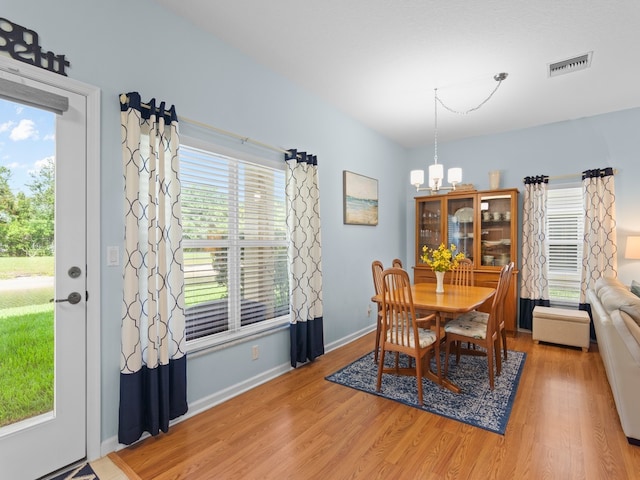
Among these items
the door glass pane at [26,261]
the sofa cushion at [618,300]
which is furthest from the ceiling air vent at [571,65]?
the door glass pane at [26,261]

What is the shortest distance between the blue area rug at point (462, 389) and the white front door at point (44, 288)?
1.95 m

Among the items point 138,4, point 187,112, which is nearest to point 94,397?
point 187,112

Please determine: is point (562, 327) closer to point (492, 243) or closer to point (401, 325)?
point (492, 243)

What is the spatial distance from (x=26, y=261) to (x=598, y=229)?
5.39m

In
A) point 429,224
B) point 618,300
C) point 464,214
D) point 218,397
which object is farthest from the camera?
point 429,224

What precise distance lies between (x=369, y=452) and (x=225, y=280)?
161 centimetres

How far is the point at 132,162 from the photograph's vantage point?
78.4 inches

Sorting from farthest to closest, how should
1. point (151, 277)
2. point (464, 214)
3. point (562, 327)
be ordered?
point (464, 214), point (562, 327), point (151, 277)

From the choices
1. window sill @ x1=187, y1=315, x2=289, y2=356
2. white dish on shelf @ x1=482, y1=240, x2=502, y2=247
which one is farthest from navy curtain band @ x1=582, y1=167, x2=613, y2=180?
window sill @ x1=187, y1=315, x2=289, y2=356

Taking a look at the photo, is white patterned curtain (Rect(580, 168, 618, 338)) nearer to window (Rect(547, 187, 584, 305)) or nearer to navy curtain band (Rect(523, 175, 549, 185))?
window (Rect(547, 187, 584, 305))

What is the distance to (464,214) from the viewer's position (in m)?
4.90

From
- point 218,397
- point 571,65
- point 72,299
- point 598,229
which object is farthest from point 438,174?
point 72,299

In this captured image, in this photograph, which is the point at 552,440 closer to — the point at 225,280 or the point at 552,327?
the point at 552,327

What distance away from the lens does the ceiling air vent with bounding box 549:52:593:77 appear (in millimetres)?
2805
